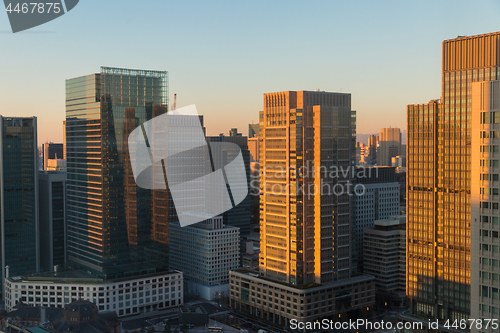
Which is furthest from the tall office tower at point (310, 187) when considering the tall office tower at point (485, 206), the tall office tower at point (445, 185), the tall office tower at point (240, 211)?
the tall office tower at point (240, 211)

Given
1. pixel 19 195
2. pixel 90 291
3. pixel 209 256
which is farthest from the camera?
pixel 19 195

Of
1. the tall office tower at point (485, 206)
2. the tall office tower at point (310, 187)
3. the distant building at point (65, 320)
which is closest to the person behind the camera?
the tall office tower at point (485, 206)

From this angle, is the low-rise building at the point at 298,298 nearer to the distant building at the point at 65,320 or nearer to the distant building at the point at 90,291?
the distant building at the point at 90,291

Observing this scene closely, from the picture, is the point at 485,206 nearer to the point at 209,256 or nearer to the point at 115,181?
the point at 115,181

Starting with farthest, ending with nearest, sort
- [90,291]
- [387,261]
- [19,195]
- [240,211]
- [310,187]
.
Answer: [240,211]
[19,195]
[387,261]
[90,291]
[310,187]
